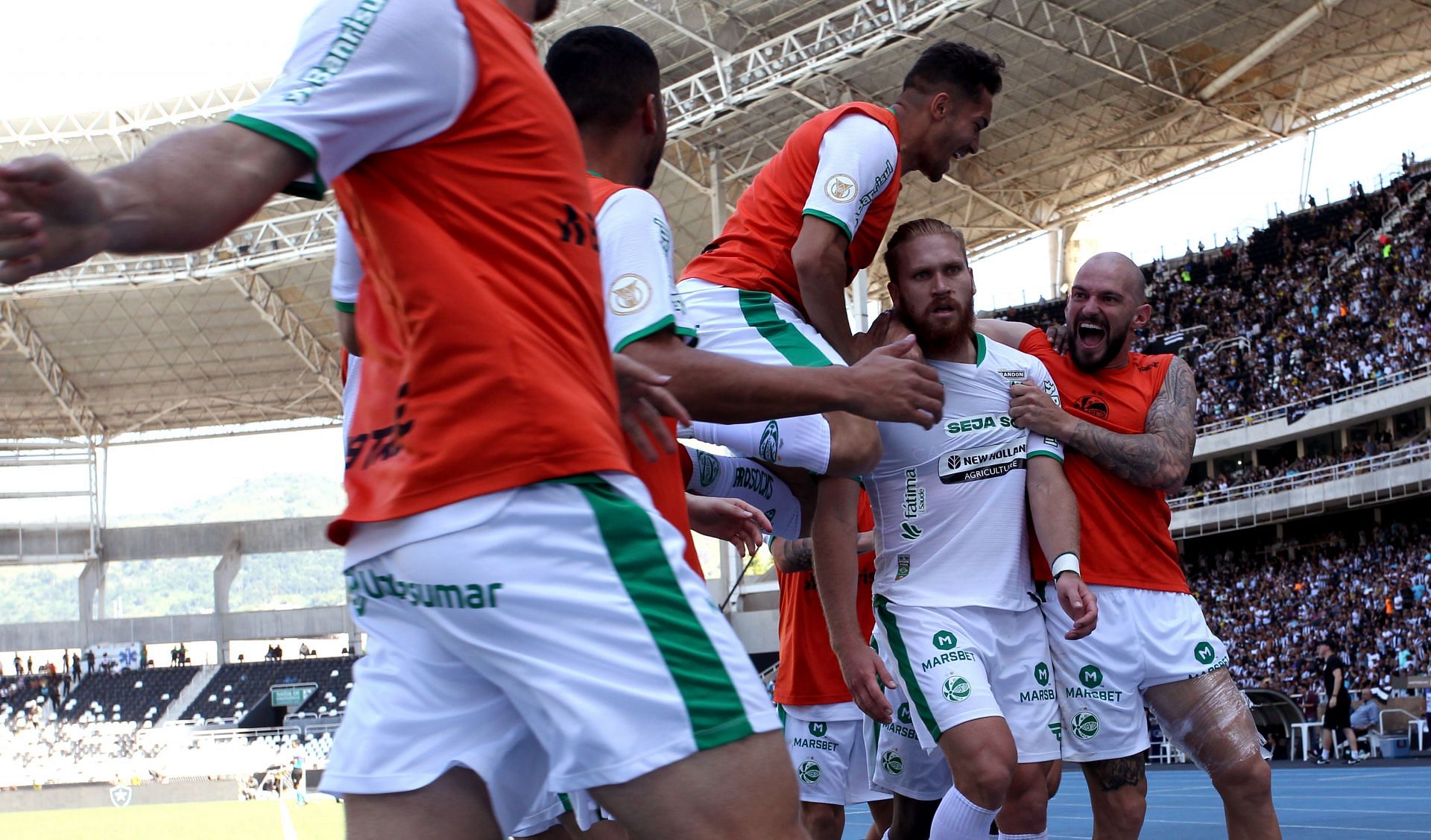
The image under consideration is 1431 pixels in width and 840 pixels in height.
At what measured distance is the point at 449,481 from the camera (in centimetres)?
171

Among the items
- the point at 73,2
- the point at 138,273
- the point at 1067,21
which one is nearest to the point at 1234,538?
the point at 1067,21

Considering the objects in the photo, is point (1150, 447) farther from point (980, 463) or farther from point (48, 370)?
point (48, 370)

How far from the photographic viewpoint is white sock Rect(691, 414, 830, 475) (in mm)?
3582

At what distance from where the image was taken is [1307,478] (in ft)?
108

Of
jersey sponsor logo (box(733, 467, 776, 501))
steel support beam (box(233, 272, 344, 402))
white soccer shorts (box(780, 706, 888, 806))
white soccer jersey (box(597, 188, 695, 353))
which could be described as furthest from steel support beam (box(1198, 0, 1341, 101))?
white soccer jersey (box(597, 188, 695, 353))

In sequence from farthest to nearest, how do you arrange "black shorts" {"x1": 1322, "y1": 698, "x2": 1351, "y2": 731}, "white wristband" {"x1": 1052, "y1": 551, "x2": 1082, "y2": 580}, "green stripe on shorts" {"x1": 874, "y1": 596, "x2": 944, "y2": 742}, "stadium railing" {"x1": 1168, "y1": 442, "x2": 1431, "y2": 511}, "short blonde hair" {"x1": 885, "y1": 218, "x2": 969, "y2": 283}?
1. "stadium railing" {"x1": 1168, "y1": 442, "x2": 1431, "y2": 511}
2. "black shorts" {"x1": 1322, "y1": 698, "x2": 1351, "y2": 731}
3. "short blonde hair" {"x1": 885, "y1": 218, "x2": 969, "y2": 283}
4. "white wristband" {"x1": 1052, "y1": 551, "x2": 1082, "y2": 580}
5. "green stripe on shorts" {"x1": 874, "y1": 596, "x2": 944, "y2": 742}

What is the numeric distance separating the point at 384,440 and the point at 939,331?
2972 mm

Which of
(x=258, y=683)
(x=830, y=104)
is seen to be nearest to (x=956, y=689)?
(x=830, y=104)

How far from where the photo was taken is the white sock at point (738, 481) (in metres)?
4.10

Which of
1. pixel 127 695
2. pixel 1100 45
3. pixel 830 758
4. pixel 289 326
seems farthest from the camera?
pixel 127 695

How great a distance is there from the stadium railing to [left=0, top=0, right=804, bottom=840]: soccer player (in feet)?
103

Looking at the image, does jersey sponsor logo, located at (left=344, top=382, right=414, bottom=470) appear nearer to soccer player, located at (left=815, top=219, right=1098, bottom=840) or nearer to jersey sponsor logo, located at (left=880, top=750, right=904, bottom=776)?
soccer player, located at (left=815, top=219, right=1098, bottom=840)

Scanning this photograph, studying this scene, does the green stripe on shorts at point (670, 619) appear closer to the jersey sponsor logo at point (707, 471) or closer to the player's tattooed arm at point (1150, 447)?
the jersey sponsor logo at point (707, 471)

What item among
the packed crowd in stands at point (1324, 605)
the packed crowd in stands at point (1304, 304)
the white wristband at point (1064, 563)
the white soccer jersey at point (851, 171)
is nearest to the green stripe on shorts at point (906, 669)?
the white wristband at point (1064, 563)
